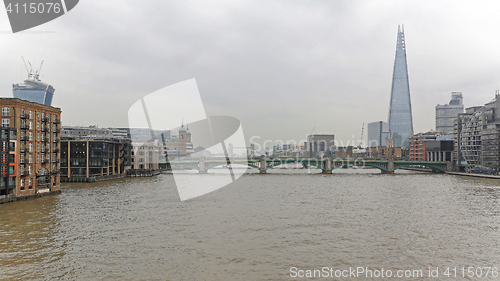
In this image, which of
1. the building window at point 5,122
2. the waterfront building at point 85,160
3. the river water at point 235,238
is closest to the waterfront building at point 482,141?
the river water at point 235,238

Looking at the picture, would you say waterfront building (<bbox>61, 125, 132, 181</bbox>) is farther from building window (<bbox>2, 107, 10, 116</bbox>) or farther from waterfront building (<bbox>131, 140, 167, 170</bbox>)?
building window (<bbox>2, 107, 10, 116</bbox>)

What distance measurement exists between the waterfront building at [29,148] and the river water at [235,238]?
459 centimetres

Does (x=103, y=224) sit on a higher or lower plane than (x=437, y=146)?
lower

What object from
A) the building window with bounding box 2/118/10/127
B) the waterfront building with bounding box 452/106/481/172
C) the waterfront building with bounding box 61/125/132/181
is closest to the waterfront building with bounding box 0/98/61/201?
the building window with bounding box 2/118/10/127

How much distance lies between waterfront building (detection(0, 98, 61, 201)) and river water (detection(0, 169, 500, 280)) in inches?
181

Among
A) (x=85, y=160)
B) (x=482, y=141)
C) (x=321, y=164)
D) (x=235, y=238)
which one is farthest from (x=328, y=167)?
(x=235, y=238)

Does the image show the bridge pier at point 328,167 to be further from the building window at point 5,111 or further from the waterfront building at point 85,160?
the building window at point 5,111

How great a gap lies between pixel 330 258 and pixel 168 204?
29.2m

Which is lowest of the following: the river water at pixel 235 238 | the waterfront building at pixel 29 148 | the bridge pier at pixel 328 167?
the river water at pixel 235 238

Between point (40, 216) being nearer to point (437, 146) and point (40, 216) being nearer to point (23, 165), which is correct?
point (23, 165)

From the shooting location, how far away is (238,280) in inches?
781

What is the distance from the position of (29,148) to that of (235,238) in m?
42.0

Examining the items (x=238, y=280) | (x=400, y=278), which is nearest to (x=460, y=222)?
(x=400, y=278)

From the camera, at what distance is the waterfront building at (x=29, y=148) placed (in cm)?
4750
